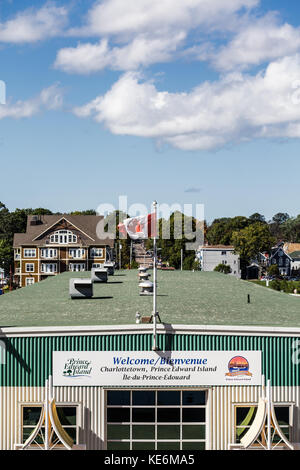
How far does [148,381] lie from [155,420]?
1427 millimetres

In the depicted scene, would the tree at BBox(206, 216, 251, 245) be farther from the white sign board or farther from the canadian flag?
the canadian flag

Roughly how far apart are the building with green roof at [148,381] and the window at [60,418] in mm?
37

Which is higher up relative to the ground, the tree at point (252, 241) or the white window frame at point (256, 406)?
the tree at point (252, 241)

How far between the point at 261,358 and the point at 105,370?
19.0ft

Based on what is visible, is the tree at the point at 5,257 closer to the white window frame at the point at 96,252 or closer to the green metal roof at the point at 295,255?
the white window frame at the point at 96,252

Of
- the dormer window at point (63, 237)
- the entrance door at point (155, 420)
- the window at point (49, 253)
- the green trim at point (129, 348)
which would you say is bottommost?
the entrance door at point (155, 420)

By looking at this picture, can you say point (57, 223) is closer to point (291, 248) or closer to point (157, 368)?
point (291, 248)

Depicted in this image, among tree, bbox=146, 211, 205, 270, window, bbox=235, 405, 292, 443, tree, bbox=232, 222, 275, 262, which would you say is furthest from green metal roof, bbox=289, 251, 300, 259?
window, bbox=235, 405, 292, 443

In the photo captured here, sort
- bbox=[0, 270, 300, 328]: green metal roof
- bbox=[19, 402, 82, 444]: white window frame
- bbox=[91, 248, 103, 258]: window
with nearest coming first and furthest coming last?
bbox=[19, 402, 82, 444]: white window frame
bbox=[0, 270, 300, 328]: green metal roof
bbox=[91, 248, 103, 258]: window

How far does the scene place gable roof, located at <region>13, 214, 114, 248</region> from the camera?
10225 cm

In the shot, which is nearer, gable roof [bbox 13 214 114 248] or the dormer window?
the dormer window


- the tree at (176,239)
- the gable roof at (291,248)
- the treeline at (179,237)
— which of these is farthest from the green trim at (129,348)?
the gable roof at (291,248)

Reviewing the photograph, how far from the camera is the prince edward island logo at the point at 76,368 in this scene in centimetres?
2197

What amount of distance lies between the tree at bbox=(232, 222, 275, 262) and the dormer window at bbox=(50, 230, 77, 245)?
3986 centimetres
